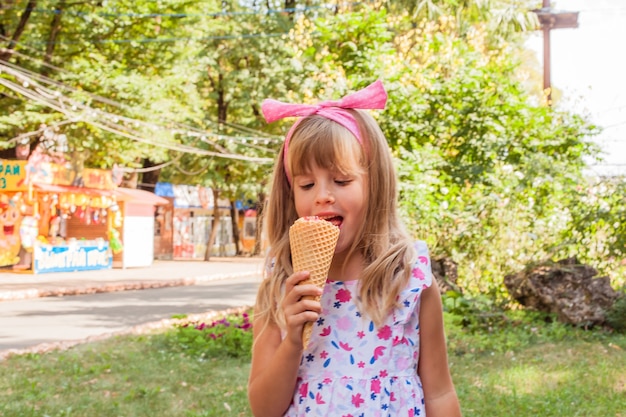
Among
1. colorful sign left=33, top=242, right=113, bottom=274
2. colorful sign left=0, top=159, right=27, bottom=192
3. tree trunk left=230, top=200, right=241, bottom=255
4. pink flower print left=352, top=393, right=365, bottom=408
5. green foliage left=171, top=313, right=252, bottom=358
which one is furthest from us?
tree trunk left=230, top=200, right=241, bottom=255

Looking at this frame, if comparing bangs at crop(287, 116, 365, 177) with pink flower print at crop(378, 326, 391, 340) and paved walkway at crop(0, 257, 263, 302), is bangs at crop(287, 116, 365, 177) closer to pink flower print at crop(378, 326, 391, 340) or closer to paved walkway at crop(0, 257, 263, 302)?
pink flower print at crop(378, 326, 391, 340)

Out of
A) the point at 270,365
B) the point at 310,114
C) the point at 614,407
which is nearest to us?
the point at 270,365

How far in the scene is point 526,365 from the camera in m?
6.27

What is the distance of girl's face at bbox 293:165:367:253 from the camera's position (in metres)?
2.01

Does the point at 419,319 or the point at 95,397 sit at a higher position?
the point at 419,319

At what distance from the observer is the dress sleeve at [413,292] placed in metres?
2.04

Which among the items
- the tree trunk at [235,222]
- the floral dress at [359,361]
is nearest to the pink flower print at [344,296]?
the floral dress at [359,361]

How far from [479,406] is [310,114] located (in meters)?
3.47

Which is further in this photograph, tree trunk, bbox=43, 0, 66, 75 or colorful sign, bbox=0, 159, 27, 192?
colorful sign, bbox=0, 159, 27, 192

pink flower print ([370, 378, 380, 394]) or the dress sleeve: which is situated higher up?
the dress sleeve

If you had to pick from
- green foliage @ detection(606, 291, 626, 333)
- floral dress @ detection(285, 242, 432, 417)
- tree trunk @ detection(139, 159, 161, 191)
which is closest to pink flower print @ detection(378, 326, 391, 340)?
floral dress @ detection(285, 242, 432, 417)

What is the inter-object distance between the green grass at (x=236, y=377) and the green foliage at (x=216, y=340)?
4.4 inches

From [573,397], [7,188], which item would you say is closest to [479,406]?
[573,397]

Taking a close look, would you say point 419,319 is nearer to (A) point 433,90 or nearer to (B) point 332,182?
(B) point 332,182
